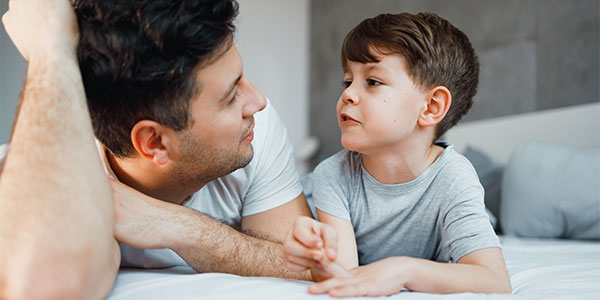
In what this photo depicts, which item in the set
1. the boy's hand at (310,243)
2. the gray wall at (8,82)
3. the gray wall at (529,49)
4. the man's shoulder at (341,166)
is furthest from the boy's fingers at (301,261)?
the gray wall at (8,82)

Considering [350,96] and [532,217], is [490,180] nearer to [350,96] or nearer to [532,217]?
[532,217]

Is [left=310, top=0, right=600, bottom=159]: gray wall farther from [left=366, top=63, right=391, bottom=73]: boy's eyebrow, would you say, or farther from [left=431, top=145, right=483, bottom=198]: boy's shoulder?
[left=366, top=63, right=391, bottom=73]: boy's eyebrow

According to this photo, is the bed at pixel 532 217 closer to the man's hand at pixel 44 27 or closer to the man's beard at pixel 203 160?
the man's beard at pixel 203 160

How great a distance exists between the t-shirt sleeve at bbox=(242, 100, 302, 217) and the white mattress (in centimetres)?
27

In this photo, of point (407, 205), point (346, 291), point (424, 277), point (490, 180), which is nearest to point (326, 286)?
point (346, 291)

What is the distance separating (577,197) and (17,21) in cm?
176

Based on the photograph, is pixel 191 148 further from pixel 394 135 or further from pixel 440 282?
pixel 440 282

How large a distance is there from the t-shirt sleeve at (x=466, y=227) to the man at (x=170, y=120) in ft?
1.10

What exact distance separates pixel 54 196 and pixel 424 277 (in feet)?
2.05

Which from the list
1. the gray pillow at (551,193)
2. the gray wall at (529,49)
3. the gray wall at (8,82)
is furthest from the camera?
the gray wall at (8,82)

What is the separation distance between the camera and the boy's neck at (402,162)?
1115mm

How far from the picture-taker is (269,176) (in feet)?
4.22

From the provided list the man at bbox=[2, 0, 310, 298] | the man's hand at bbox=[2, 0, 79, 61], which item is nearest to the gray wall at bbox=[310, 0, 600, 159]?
the man at bbox=[2, 0, 310, 298]

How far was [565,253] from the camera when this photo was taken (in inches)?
54.5
